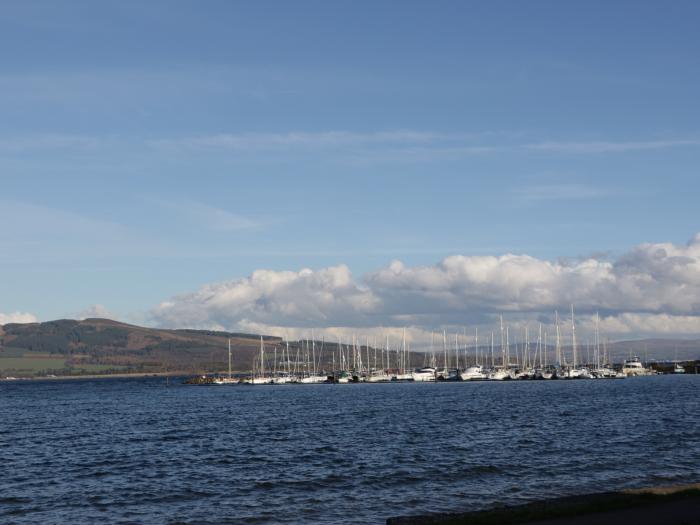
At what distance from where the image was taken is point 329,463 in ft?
183

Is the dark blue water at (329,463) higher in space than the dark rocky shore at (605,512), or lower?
lower

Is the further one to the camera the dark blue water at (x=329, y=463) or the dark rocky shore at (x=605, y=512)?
the dark blue water at (x=329, y=463)

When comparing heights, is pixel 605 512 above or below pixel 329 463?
above

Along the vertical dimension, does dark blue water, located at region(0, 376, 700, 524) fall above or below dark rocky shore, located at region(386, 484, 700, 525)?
below

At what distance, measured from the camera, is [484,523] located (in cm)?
2995

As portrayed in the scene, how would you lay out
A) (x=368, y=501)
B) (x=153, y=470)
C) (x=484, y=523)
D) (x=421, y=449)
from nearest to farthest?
1. (x=484, y=523)
2. (x=368, y=501)
3. (x=153, y=470)
4. (x=421, y=449)

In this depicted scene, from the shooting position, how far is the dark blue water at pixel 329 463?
41344 mm

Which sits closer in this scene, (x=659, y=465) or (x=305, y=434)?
(x=659, y=465)

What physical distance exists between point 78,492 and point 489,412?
64.6 meters

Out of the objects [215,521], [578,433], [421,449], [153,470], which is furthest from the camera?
[578,433]

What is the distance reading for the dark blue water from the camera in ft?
136

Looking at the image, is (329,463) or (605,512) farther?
(329,463)

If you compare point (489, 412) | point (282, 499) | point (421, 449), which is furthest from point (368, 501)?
point (489, 412)

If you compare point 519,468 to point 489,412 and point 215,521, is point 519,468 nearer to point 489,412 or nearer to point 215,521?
point 215,521
